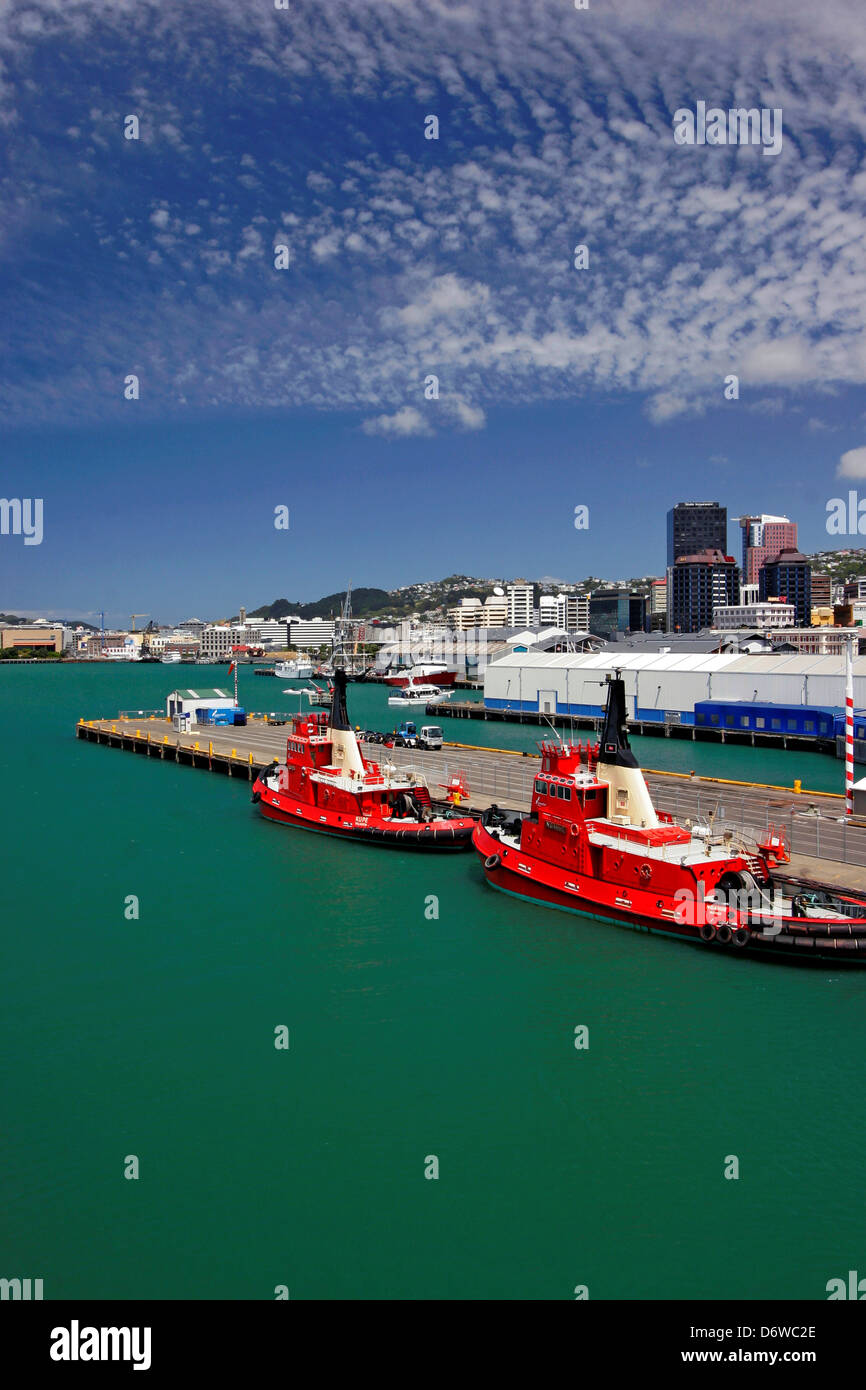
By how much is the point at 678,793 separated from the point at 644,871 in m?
16.6

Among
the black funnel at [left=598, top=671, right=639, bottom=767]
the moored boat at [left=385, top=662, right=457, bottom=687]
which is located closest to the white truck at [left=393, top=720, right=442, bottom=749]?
the black funnel at [left=598, top=671, right=639, bottom=767]

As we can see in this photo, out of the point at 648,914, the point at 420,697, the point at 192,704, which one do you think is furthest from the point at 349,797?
the point at 420,697

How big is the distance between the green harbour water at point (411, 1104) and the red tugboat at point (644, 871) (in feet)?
2.56

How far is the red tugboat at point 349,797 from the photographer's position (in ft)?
110

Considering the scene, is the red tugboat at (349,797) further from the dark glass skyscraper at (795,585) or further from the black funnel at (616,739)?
the dark glass skyscraper at (795,585)

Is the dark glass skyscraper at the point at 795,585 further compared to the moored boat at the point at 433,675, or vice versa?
the dark glass skyscraper at the point at 795,585

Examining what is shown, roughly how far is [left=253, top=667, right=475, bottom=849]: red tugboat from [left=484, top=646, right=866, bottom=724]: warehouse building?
32.1 m

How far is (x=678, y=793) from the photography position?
3988cm

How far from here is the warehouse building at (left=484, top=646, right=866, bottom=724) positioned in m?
62.3

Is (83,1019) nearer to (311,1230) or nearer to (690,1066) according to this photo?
(311,1230)

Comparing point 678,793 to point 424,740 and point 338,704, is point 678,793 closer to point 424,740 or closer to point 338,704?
point 338,704

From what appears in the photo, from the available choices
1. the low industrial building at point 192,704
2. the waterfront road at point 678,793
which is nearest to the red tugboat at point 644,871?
the waterfront road at point 678,793

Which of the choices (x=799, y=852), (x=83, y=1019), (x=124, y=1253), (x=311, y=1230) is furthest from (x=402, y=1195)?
(x=799, y=852)
